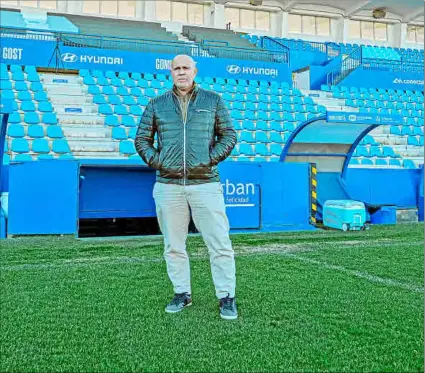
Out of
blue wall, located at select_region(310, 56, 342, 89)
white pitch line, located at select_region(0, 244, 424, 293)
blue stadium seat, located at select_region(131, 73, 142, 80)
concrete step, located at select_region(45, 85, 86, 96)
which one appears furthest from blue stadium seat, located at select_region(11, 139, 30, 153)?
blue wall, located at select_region(310, 56, 342, 89)

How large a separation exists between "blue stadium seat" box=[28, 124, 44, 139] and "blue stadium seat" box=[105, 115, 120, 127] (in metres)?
1.82

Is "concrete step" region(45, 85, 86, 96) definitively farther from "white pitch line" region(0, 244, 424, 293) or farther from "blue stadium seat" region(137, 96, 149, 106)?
"white pitch line" region(0, 244, 424, 293)

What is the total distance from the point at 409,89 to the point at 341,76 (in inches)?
106

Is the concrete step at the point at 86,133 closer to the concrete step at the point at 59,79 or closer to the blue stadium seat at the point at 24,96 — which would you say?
the blue stadium seat at the point at 24,96

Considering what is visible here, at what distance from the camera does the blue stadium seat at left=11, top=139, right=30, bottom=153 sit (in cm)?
945

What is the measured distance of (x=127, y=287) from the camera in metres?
3.63

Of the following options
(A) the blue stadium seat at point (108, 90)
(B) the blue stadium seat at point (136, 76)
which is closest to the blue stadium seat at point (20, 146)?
(A) the blue stadium seat at point (108, 90)

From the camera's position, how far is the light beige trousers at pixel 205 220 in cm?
291

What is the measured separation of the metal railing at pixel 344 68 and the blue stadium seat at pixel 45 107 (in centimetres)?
1174

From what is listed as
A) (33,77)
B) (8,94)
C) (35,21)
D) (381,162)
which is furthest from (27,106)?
(35,21)

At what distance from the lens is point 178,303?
2996mm

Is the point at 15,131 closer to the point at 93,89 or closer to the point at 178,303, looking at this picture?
the point at 93,89

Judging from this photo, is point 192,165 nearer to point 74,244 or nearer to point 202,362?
point 202,362

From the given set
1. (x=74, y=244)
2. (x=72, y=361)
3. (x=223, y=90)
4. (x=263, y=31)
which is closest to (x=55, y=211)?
(x=74, y=244)
